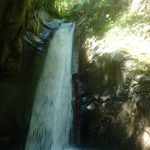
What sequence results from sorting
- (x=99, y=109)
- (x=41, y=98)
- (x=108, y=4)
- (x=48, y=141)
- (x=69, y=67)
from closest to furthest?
(x=99, y=109), (x=48, y=141), (x=41, y=98), (x=69, y=67), (x=108, y=4)

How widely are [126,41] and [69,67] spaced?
8.28ft

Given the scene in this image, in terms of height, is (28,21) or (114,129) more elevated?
(28,21)

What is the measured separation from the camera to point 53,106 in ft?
32.6

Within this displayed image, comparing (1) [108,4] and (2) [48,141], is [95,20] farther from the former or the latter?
(2) [48,141]

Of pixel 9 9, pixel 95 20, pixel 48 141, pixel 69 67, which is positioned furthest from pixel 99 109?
pixel 95 20

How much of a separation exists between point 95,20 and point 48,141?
528cm

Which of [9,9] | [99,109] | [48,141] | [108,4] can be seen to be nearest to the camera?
[9,9]

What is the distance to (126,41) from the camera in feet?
30.5

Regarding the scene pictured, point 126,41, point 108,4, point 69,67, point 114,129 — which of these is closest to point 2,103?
point 69,67

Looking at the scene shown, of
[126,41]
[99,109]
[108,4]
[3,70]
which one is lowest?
[99,109]

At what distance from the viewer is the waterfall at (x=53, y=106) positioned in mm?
9312

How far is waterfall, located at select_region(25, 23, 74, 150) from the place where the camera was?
9.31 meters

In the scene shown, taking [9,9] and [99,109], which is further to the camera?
[99,109]

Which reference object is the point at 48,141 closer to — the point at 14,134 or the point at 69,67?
the point at 14,134
